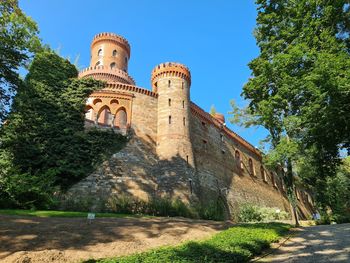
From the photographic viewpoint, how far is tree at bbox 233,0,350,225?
1082 cm

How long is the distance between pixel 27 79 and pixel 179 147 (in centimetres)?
1111

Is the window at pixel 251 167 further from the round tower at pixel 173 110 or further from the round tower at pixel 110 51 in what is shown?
the round tower at pixel 110 51

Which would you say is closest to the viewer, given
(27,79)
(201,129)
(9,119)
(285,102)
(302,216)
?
(285,102)

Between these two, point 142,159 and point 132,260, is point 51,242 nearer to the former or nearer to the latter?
point 132,260

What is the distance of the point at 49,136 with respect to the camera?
1877 centimetres

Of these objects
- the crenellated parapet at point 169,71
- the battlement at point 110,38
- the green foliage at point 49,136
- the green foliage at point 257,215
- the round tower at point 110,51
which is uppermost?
the battlement at point 110,38

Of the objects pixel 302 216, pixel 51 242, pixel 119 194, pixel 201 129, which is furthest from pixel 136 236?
pixel 302 216

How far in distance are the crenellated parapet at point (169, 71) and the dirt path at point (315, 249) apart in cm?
1556

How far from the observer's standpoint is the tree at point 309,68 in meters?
10.8

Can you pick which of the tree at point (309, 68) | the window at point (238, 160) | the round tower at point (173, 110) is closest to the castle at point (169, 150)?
the round tower at point (173, 110)

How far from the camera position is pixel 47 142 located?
18.5m

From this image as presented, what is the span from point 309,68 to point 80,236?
10.3m

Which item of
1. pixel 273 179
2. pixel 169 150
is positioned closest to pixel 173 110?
pixel 169 150

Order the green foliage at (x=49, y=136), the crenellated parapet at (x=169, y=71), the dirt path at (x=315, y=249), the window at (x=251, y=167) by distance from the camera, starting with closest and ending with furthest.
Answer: the dirt path at (x=315, y=249) < the green foliage at (x=49, y=136) < the crenellated parapet at (x=169, y=71) < the window at (x=251, y=167)
